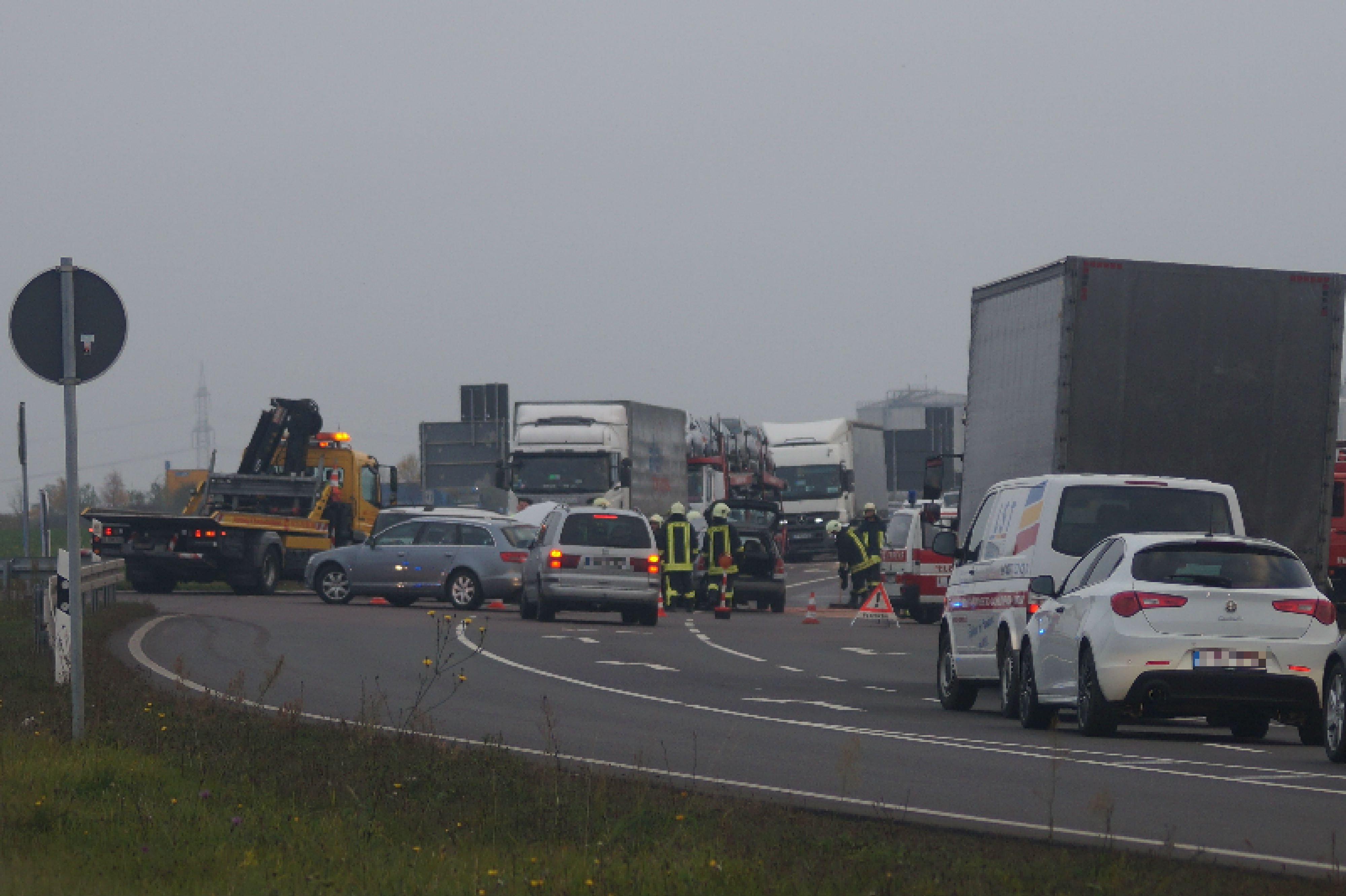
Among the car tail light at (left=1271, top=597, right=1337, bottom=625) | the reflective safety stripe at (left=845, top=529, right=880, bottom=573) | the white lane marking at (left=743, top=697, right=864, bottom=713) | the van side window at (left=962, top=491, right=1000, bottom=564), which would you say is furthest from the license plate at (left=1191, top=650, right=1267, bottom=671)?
the reflective safety stripe at (left=845, top=529, right=880, bottom=573)

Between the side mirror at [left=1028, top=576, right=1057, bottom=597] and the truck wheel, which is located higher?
the side mirror at [left=1028, top=576, right=1057, bottom=597]

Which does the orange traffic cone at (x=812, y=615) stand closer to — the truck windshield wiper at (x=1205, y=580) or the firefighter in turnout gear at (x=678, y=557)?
the firefighter in turnout gear at (x=678, y=557)

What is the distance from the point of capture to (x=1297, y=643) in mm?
14141

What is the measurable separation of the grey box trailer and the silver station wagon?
1704cm

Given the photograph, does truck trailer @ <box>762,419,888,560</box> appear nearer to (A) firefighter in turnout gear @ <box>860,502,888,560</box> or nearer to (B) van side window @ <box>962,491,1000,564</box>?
(A) firefighter in turnout gear @ <box>860,502,888,560</box>

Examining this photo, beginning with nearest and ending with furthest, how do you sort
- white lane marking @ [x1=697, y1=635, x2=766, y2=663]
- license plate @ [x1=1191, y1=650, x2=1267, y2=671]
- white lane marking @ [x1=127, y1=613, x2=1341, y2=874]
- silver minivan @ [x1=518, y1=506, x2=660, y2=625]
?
white lane marking @ [x1=127, y1=613, x2=1341, y2=874] → license plate @ [x1=1191, y1=650, x2=1267, y2=671] → white lane marking @ [x1=697, y1=635, x2=766, y2=663] → silver minivan @ [x1=518, y1=506, x2=660, y2=625]

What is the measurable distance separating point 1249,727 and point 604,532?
17.0 metres

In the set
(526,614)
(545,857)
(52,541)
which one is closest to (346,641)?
(526,614)

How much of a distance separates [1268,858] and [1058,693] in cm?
670

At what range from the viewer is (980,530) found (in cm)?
1856

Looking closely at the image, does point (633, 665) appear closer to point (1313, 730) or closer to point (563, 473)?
point (1313, 730)

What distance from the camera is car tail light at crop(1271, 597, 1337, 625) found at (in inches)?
559

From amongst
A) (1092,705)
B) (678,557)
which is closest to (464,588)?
(678,557)

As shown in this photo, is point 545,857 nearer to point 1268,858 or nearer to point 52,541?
point 1268,858
